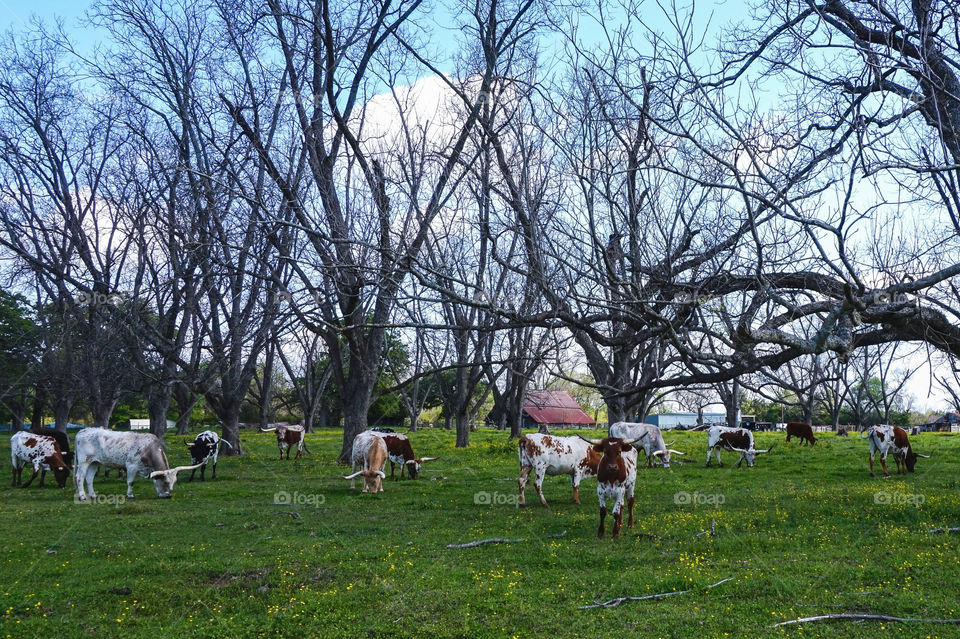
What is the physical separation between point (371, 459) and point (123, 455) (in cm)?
640

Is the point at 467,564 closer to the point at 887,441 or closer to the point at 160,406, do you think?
the point at 887,441

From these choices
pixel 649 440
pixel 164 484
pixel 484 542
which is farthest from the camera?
pixel 649 440

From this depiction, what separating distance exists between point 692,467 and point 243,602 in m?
20.7

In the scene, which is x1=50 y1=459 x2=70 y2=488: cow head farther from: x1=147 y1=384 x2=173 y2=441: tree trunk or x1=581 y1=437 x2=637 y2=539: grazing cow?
x1=581 y1=437 x2=637 y2=539: grazing cow

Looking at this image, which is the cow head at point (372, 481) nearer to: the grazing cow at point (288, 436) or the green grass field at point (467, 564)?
the green grass field at point (467, 564)

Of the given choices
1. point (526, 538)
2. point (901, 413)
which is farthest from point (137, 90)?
point (901, 413)

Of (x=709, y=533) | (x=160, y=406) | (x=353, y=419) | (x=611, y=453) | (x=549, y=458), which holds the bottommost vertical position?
(x=709, y=533)

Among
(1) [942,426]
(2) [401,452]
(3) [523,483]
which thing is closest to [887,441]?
(3) [523,483]

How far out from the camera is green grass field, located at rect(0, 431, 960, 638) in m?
7.52

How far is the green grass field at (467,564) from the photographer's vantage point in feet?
24.7

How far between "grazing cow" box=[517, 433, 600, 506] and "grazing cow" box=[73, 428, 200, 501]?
897 centimetres

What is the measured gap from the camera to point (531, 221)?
1060 cm

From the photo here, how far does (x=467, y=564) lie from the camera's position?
993 cm

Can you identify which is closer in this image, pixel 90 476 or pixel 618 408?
pixel 90 476
